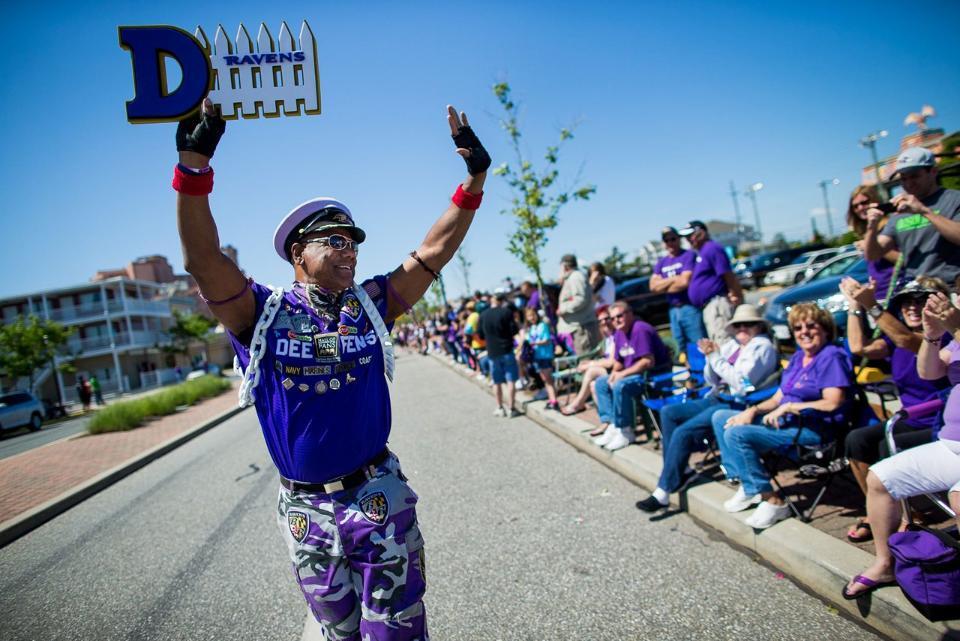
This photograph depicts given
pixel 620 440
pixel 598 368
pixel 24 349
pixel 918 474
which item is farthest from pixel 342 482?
pixel 24 349

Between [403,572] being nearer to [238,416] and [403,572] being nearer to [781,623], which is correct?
[781,623]

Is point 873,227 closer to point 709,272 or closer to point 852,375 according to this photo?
point 852,375

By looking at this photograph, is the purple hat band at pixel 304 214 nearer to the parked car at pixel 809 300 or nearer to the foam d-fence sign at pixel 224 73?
the foam d-fence sign at pixel 224 73

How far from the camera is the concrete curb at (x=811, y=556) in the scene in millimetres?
2180

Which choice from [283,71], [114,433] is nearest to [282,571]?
[283,71]

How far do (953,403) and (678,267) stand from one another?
151 inches

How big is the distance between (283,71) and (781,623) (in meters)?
3.26

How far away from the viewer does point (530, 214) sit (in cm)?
1121

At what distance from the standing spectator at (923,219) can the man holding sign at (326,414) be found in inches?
146


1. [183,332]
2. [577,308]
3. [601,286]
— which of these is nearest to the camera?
[577,308]

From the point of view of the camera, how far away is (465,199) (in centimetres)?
210

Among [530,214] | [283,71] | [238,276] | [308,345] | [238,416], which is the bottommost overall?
[238,416]

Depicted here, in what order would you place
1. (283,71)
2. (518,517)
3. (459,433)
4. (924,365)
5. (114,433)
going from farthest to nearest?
(114,433)
(459,433)
(518,517)
(924,365)
(283,71)

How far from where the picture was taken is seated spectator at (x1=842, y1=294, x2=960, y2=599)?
2.33 meters
